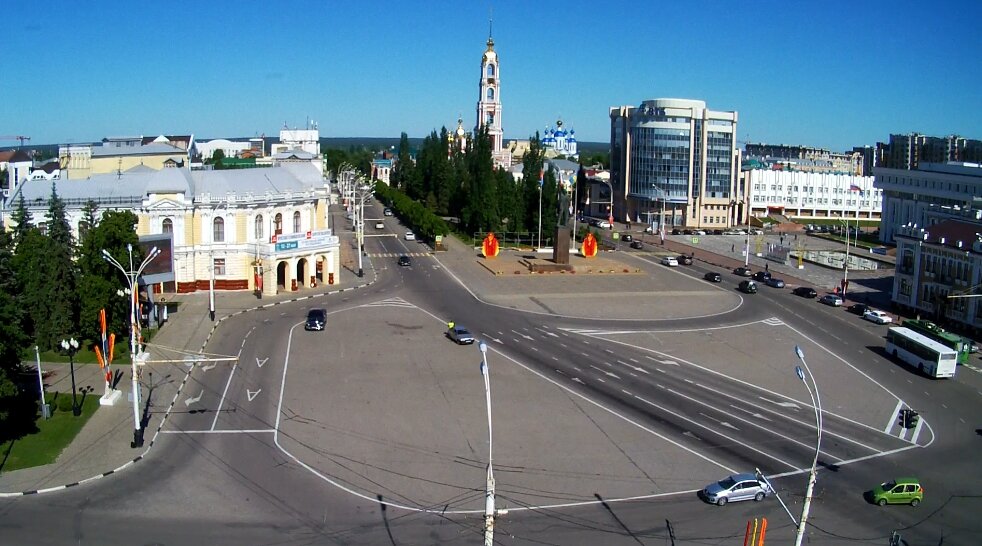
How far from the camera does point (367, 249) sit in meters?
79.7

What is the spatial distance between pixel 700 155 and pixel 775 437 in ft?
266

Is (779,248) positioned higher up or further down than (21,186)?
further down

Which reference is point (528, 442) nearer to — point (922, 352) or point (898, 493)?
point (898, 493)

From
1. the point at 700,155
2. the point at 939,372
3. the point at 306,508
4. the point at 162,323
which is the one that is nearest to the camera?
the point at 306,508

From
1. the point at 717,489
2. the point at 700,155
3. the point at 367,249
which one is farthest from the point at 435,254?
the point at 717,489

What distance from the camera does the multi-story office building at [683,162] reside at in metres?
105

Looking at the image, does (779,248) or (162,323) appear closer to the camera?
(162,323)

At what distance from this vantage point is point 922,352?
38.4 meters

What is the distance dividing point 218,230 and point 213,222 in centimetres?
61

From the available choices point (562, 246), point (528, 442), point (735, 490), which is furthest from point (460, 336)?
point (562, 246)

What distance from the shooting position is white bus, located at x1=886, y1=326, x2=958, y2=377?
3722cm

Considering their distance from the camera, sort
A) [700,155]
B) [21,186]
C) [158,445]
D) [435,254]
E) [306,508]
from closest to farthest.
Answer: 1. [306,508]
2. [158,445]
3. [21,186]
4. [435,254]
5. [700,155]

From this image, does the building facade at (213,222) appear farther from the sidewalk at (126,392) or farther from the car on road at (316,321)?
the car on road at (316,321)

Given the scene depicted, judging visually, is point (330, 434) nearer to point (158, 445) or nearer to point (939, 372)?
point (158, 445)
